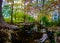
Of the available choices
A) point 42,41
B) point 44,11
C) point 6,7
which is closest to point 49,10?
point 44,11

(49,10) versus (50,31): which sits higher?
(49,10)

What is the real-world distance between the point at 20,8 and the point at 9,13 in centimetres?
16

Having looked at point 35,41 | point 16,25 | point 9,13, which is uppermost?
point 9,13

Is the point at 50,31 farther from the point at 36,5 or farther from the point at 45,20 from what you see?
the point at 36,5

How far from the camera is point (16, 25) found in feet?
7.66

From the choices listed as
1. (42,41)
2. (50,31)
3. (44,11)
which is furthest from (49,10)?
(42,41)

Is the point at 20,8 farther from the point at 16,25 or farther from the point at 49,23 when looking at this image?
the point at 49,23

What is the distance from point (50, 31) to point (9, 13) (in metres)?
0.60

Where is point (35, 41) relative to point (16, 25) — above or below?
below

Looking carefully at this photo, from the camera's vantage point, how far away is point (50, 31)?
7.80 feet

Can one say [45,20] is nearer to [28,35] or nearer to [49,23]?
[49,23]

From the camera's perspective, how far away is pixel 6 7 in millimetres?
2348

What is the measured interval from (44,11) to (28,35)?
1.28 ft

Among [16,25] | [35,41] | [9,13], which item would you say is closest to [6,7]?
[9,13]
